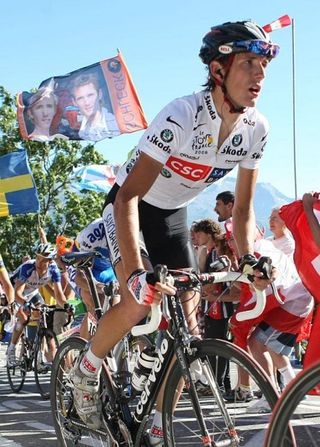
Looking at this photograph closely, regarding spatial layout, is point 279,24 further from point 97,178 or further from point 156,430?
point 97,178

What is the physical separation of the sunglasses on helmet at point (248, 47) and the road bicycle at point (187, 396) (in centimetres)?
106

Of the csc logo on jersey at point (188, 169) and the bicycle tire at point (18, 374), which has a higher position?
the csc logo on jersey at point (188, 169)

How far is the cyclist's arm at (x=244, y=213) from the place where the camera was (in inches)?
150

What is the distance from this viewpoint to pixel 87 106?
53.6 ft

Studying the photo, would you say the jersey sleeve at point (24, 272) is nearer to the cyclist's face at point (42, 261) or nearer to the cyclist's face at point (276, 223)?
the cyclist's face at point (42, 261)

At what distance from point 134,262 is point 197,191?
0.71 m

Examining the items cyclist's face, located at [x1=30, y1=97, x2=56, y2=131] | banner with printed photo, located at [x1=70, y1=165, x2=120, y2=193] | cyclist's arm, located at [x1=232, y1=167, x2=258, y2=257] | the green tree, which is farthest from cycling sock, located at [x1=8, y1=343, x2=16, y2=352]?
the green tree

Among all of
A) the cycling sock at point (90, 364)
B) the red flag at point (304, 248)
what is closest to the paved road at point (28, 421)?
the cycling sock at point (90, 364)

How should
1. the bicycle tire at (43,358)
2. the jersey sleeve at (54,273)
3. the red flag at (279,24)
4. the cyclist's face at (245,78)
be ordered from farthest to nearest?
the jersey sleeve at (54,273)
the bicycle tire at (43,358)
the red flag at (279,24)
the cyclist's face at (245,78)

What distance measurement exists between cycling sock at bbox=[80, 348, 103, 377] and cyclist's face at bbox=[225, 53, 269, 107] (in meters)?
1.47

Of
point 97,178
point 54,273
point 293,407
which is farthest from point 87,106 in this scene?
point 293,407

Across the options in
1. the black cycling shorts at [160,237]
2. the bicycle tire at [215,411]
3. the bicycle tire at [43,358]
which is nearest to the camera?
the bicycle tire at [215,411]

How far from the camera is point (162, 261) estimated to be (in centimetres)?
387

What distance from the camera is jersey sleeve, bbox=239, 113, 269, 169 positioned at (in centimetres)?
372
